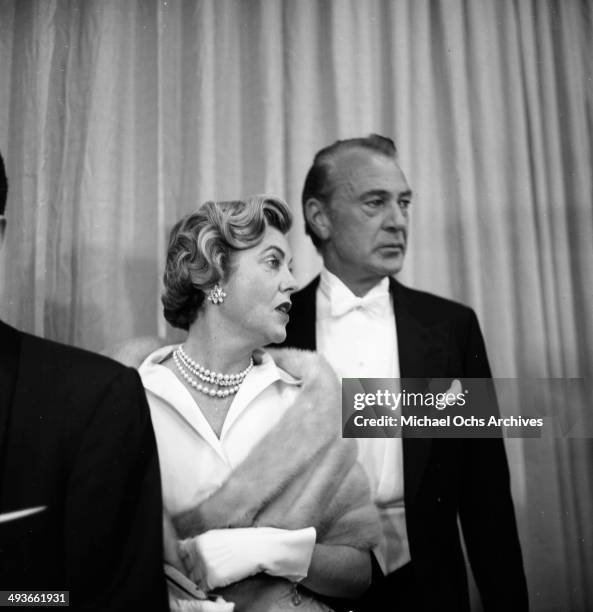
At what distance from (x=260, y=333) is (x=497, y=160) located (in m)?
0.89

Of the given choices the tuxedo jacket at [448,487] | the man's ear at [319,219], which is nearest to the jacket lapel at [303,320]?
the tuxedo jacket at [448,487]

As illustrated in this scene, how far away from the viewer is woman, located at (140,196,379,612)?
1713 millimetres

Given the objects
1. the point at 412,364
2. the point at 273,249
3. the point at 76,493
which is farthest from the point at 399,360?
the point at 76,493

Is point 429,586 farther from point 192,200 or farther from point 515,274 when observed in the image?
point 192,200

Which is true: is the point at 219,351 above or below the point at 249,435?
above

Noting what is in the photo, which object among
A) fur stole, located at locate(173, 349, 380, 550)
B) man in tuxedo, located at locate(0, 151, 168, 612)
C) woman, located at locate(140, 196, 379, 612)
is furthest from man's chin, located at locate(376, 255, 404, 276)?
man in tuxedo, located at locate(0, 151, 168, 612)

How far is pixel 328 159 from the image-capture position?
82.7 inches

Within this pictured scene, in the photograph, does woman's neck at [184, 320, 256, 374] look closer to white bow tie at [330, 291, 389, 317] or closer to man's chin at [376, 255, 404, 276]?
white bow tie at [330, 291, 389, 317]

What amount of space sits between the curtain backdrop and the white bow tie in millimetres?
125

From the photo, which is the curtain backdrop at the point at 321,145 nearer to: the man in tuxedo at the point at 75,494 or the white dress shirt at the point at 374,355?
the white dress shirt at the point at 374,355

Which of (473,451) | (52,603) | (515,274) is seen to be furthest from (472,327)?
(52,603)

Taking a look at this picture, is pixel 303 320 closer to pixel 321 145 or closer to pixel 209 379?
pixel 209 379

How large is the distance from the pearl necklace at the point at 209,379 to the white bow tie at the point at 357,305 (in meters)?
0.33

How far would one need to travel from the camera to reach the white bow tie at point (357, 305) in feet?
6.59
